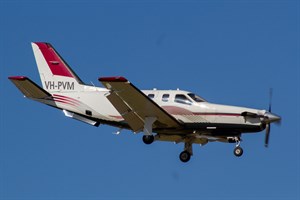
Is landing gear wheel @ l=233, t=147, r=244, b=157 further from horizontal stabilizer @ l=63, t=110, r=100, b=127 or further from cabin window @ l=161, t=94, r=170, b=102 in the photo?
horizontal stabilizer @ l=63, t=110, r=100, b=127

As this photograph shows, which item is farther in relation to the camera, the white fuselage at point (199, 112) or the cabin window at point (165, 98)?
the cabin window at point (165, 98)

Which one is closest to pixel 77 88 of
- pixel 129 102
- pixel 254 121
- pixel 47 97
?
pixel 47 97

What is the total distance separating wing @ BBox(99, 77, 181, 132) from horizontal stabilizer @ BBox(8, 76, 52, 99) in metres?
4.77

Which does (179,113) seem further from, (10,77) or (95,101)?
(10,77)

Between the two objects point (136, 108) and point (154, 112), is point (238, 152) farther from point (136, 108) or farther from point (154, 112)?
A: point (136, 108)

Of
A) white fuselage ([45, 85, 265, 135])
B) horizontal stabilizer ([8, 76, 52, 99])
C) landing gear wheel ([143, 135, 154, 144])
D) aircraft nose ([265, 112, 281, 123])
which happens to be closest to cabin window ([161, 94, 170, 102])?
white fuselage ([45, 85, 265, 135])

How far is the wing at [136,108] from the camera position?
3688cm

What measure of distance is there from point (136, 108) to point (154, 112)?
2.88 ft

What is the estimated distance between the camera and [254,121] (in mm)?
38469

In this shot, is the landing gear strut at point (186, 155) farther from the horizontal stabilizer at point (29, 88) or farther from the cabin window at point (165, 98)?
the horizontal stabilizer at point (29, 88)

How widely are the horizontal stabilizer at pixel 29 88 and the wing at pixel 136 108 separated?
477cm

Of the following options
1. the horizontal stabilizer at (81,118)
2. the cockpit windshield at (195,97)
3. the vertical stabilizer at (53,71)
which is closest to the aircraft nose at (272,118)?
the cockpit windshield at (195,97)

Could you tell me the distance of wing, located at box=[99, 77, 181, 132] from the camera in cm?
3688

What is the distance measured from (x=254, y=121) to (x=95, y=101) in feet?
27.1
